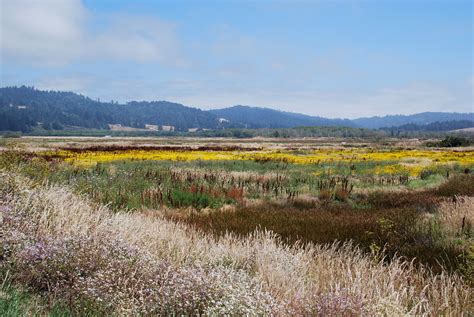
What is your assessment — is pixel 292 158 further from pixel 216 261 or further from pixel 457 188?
pixel 216 261

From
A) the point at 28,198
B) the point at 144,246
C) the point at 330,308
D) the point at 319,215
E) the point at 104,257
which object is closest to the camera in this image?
the point at 330,308

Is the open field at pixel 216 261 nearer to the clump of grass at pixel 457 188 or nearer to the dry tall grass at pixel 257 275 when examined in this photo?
the dry tall grass at pixel 257 275

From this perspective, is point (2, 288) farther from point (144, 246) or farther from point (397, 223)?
point (397, 223)

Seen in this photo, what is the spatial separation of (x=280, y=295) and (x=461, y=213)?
815cm

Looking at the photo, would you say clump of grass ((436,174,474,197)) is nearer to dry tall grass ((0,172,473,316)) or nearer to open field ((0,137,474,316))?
open field ((0,137,474,316))

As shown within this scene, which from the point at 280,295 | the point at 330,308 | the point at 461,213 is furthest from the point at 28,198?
the point at 461,213

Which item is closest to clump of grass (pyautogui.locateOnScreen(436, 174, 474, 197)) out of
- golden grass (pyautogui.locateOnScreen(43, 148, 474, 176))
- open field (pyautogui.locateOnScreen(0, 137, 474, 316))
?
open field (pyautogui.locateOnScreen(0, 137, 474, 316))

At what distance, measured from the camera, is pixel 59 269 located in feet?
15.8

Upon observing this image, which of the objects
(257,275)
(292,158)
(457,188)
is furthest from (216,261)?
(292,158)

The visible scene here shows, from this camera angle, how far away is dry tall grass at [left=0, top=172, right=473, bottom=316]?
4.07 metres

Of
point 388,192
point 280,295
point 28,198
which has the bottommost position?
point 388,192

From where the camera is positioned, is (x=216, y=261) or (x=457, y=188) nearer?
(x=216, y=261)

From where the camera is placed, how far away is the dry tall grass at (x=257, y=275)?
160 inches

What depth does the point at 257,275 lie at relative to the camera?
5219 millimetres
